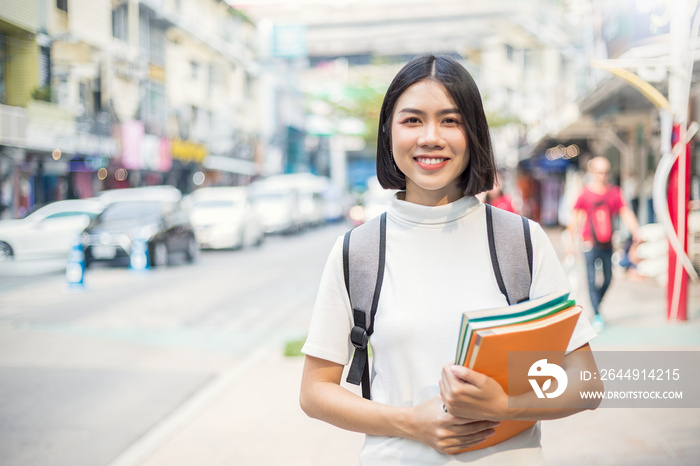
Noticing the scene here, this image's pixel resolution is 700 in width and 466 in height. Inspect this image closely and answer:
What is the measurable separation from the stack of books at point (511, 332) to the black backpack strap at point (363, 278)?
0.31 metres

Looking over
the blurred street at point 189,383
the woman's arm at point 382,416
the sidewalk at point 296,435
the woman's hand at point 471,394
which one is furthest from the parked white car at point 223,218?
the woman's hand at point 471,394

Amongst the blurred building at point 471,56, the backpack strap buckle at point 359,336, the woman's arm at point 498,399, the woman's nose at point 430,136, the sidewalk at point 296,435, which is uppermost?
the blurred building at point 471,56

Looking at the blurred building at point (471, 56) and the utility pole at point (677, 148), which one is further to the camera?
the blurred building at point (471, 56)

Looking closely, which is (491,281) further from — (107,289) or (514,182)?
(514,182)

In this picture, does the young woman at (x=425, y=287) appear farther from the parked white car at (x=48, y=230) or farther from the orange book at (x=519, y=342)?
the parked white car at (x=48, y=230)

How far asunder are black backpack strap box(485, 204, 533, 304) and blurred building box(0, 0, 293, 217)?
4480mm

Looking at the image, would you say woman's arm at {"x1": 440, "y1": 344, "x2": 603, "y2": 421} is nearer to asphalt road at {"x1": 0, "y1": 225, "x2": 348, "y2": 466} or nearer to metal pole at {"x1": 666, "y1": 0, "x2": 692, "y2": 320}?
asphalt road at {"x1": 0, "y1": 225, "x2": 348, "y2": 466}

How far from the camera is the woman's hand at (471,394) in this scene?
1.39 meters

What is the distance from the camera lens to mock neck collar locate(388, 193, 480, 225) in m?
1.68

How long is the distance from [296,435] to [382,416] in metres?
3.22

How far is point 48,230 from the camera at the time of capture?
7.33 meters

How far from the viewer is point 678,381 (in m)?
2.14

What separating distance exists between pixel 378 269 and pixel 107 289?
1052 cm

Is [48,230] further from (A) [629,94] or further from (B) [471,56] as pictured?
(B) [471,56]
